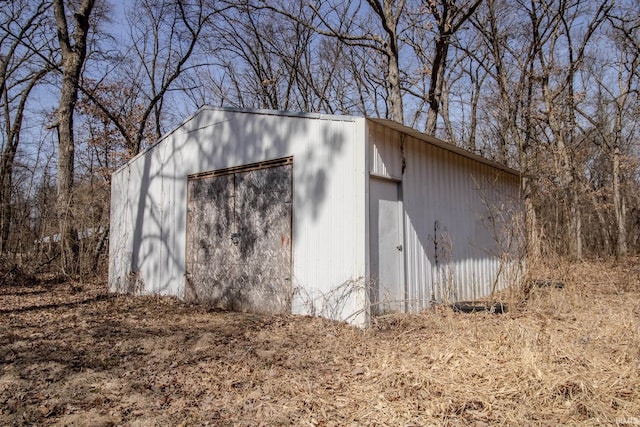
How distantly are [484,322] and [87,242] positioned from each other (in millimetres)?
Answer: 9198

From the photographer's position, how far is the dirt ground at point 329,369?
319cm

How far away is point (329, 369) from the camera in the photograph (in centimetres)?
425

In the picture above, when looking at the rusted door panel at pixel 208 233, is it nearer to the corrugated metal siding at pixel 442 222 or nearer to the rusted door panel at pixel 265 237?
the rusted door panel at pixel 265 237

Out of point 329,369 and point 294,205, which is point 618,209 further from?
point 329,369

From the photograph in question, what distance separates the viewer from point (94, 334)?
5488 mm

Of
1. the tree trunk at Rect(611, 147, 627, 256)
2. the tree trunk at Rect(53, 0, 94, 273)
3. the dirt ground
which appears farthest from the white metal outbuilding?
the tree trunk at Rect(611, 147, 627, 256)

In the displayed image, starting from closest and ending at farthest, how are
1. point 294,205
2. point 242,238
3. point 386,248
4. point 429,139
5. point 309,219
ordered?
point 386,248
point 309,219
point 294,205
point 429,139
point 242,238

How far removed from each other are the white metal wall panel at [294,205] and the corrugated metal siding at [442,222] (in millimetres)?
650

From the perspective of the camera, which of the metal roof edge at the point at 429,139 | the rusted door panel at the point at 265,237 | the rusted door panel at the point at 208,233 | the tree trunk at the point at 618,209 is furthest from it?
the tree trunk at the point at 618,209

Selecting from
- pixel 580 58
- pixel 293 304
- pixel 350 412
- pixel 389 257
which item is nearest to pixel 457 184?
pixel 389 257

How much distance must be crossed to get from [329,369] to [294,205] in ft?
9.12

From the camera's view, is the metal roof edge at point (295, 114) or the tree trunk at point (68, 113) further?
the tree trunk at point (68, 113)

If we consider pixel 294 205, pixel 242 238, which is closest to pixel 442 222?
pixel 294 205

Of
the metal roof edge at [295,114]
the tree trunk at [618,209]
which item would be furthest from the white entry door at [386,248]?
the tree trunk at [618,209]
